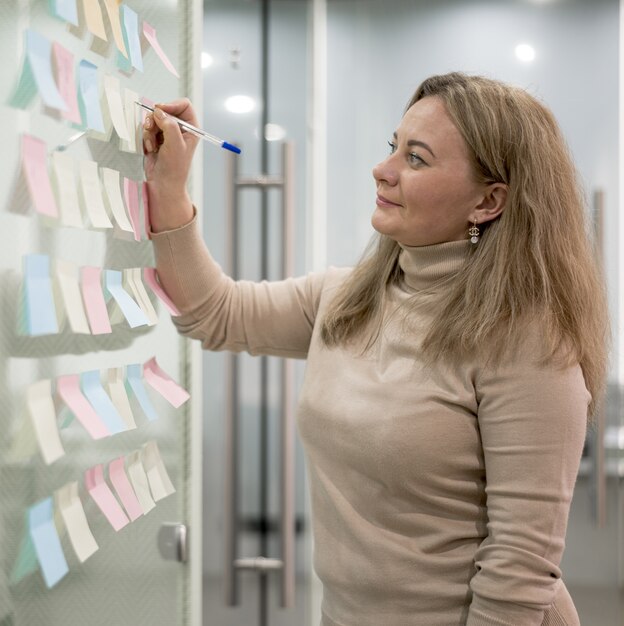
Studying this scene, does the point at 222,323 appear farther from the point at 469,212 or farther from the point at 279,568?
the point at 279,568

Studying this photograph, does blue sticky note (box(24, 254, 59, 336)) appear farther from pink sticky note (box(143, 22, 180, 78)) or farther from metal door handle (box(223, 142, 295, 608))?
metal door handle (box(223, 142, 295, 608))

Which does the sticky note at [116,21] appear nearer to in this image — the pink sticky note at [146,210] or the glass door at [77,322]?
the glass door at [77,322]

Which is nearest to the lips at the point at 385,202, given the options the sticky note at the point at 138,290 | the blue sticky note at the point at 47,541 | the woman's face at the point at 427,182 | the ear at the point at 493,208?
the woman's face at the point at 427,182

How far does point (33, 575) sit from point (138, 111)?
487 mm

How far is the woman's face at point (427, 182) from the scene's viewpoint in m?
1.03

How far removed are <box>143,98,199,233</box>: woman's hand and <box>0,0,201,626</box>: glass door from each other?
3 centimetres

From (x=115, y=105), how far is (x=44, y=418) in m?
0.32

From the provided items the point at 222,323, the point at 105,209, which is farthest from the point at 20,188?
the point at 222,323

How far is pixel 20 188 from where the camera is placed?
2.07 ft

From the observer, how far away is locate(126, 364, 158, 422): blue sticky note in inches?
33.6

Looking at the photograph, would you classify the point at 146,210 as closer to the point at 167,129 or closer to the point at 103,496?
the point at 167,129

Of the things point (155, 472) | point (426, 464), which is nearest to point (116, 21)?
point (155, 472)

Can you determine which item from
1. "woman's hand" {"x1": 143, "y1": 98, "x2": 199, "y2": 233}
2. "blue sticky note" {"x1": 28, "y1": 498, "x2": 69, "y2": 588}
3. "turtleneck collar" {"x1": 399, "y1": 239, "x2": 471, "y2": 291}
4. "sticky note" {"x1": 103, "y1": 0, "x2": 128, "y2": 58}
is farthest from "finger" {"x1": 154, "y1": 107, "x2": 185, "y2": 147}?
"blue sticky note" {"x1": 28, "y1": 498, "x2": 69, "y2": 588}

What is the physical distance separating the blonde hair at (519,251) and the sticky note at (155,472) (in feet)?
1.06
